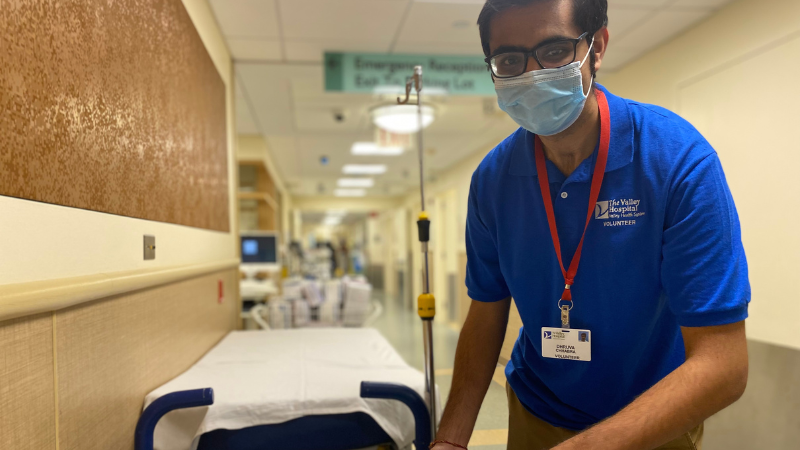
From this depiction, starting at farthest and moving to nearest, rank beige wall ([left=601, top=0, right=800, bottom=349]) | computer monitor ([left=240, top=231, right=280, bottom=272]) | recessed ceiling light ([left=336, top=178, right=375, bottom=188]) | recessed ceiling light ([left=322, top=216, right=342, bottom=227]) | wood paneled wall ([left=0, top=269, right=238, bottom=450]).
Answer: recessed ceiling light ([left=322, top=216, right=342, bottom=227]) < recessed ceiling light ([left=336, top=178, right=375, bottom=188]) < computer monitor ([left=240, top=231, right=280, bottom=272]) < beige wall ([left=601, top=0, right=800, bottom=349]) < wood paneled wall ([left=0, top=269, right=238, bottom=450])

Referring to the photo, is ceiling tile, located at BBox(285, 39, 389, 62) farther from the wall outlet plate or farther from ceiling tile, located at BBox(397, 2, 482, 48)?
the wall outlet plate

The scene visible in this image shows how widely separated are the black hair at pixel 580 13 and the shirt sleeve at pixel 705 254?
344mm

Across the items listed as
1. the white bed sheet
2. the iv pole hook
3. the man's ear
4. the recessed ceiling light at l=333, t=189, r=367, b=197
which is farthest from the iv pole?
the recessed ceiling light at l=333, t=189, r=367, b=197

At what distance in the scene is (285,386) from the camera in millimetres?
1696

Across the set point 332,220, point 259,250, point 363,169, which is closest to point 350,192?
point 363,169

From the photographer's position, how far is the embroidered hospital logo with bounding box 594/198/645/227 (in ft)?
3.02

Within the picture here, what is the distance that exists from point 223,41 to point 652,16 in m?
2.48

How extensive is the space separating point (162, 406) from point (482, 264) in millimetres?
966

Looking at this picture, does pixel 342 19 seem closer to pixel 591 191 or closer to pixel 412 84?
pixel 412 84

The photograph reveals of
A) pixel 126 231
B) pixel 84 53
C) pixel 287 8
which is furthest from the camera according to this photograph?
pixel 287 8

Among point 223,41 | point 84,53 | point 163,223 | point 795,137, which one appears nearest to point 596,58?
point 84,53

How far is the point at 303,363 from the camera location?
2.02 metres

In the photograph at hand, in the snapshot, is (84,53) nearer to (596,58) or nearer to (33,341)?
(33,341)

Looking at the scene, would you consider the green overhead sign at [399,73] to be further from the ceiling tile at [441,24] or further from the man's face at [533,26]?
the man's face at [533,26]
